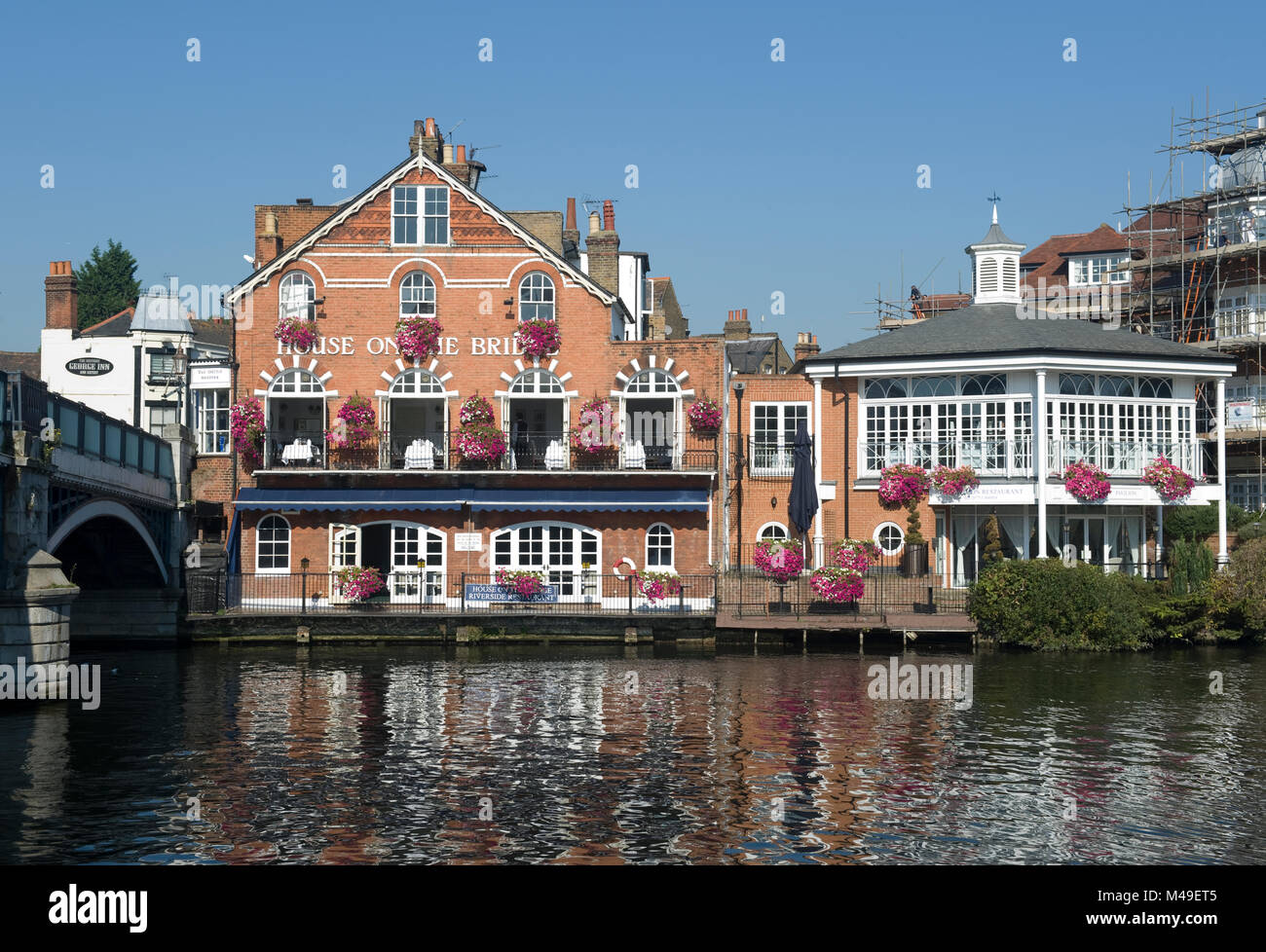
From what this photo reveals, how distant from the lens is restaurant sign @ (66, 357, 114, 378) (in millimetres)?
61781

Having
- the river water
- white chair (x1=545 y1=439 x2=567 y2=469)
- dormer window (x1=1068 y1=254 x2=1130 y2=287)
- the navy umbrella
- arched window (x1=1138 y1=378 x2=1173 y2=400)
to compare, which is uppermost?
dormer window (x1=1068 y1=254 x2=1130 y2=287)

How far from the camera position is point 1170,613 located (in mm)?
37562

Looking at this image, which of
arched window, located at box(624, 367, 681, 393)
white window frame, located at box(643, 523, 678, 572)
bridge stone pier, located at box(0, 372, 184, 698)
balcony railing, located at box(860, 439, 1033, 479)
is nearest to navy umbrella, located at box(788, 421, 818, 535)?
balcony railing, located at box(860, 439, 1033, 479)

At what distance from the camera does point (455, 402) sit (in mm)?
44094

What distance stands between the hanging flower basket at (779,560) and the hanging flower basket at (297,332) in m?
16.3

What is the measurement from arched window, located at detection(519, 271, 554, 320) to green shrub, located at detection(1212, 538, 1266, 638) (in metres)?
22.1

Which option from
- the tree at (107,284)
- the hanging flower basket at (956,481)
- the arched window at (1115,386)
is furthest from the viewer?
the tree at (107,284)

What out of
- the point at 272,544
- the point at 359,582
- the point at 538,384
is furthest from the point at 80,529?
the point at 538,384

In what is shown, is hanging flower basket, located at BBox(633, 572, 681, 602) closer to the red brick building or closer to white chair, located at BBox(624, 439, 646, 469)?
→ the red brick building

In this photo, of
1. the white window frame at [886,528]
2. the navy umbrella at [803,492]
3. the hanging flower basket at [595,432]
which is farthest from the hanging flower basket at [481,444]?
the white window frame at [886,528]

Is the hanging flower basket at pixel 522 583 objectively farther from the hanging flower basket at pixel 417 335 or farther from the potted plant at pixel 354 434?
the hanging flower basket at pixel 417 335

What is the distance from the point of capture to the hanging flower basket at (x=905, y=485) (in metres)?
42.6
